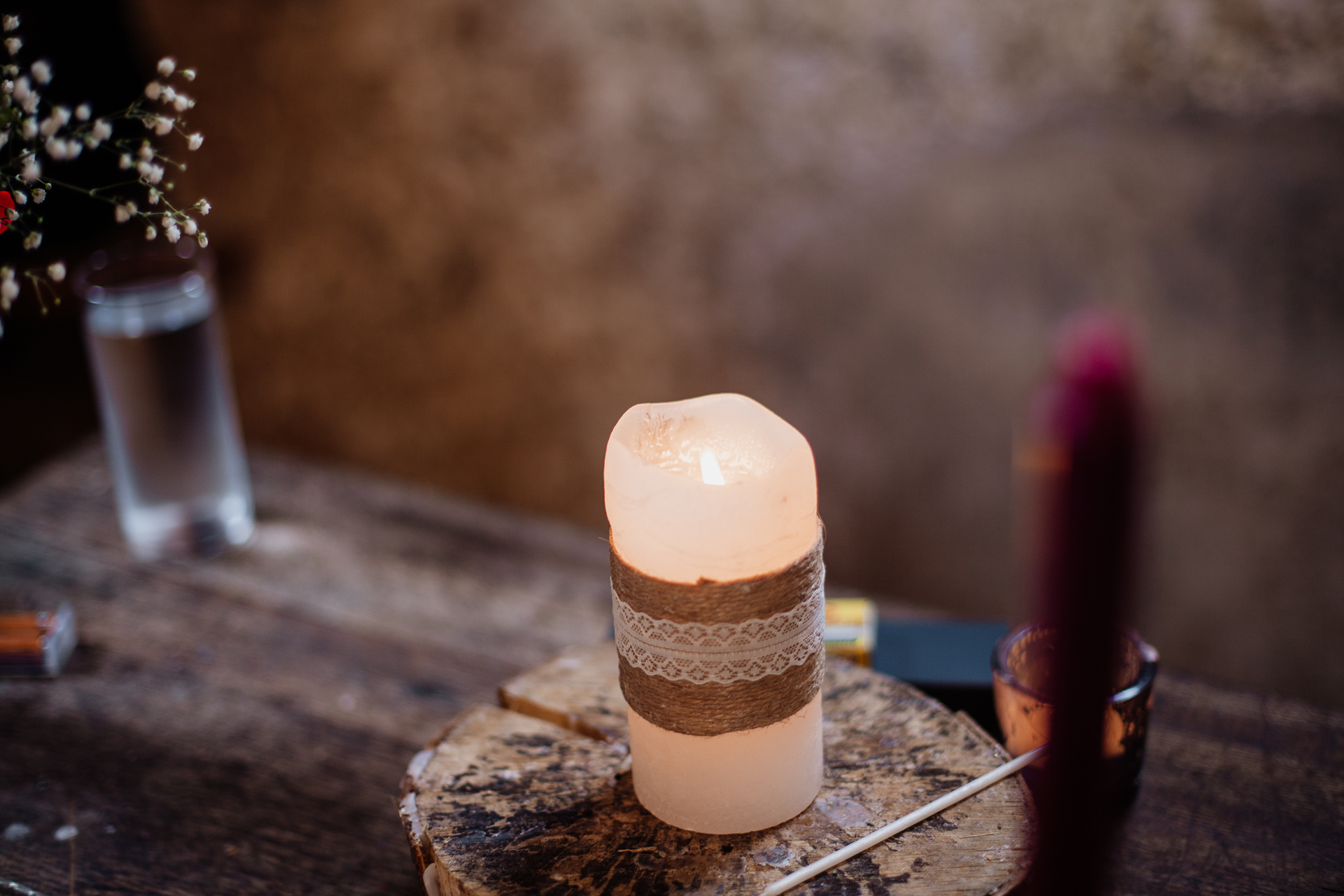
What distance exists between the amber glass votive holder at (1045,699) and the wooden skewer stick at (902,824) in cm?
3

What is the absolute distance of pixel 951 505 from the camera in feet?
5.87

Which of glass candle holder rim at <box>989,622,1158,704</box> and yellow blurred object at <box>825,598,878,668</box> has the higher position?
glass candle holder rim at <box>989,622,1158,704</box>

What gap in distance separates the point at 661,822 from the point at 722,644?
0.13 metres

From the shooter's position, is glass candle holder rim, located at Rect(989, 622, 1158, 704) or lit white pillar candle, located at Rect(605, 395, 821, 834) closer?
lit white pillar candle, located at Rect(605, 395, 821, 834)

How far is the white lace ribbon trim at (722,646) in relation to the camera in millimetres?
538

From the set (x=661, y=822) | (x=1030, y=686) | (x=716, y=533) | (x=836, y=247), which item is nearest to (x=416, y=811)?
(x=661, y=822)

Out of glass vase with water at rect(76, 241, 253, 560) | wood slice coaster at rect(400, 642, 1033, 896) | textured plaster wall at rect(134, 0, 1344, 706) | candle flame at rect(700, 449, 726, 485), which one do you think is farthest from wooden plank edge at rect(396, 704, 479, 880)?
textured plaster wall at rect(134, 0, 1344, 706)

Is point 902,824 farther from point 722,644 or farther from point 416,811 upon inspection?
point 416,811

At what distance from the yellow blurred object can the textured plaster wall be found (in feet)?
2.86

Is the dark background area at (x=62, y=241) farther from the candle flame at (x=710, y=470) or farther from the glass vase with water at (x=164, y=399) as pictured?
the candle flame at (x=710, y=470)

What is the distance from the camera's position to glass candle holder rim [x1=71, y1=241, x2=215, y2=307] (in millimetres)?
949

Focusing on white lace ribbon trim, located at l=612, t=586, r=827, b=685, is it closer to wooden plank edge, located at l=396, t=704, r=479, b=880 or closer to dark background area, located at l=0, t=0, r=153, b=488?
wooden plank edge, located at l=396, t=704, r=479, b=880

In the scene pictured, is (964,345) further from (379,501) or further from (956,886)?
(956,886)

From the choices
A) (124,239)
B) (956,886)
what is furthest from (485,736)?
(124,239)
